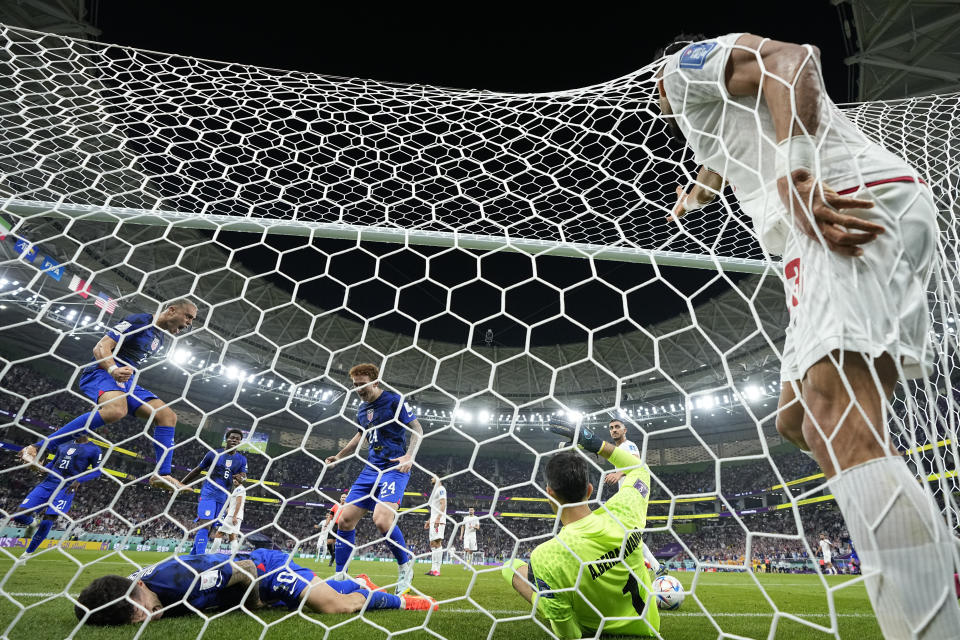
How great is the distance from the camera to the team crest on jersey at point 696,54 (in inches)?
58.4

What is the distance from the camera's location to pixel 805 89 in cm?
125

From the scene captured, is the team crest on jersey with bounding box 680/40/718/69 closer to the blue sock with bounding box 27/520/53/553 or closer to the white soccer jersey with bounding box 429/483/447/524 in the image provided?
the white soccer jersey with bounding box 429/483/447/524

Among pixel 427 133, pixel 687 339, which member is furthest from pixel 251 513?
pixel 427 133

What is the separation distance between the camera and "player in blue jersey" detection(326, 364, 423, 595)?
2.88 m

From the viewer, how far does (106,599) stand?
1755mm

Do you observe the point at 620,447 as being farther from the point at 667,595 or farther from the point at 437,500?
the point at 437,500

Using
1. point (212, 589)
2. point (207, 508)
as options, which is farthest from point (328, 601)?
point (207, 508)

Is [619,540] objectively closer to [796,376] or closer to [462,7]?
[796,376]

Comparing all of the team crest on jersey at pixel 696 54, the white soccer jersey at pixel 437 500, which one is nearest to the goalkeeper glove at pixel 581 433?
the white soccer jersey at pixel 437 500

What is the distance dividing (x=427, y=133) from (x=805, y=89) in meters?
2.28

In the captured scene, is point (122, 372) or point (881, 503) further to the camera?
point (122, 372)

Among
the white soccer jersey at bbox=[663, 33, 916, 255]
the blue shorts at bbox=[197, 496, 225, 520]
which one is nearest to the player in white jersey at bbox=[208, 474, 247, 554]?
the blue shorts at bbox=[197, 496, 225, 520]

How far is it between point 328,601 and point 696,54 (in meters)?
2.73

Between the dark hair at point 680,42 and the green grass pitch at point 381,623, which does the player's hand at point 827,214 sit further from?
the dark hair at point 680,42
